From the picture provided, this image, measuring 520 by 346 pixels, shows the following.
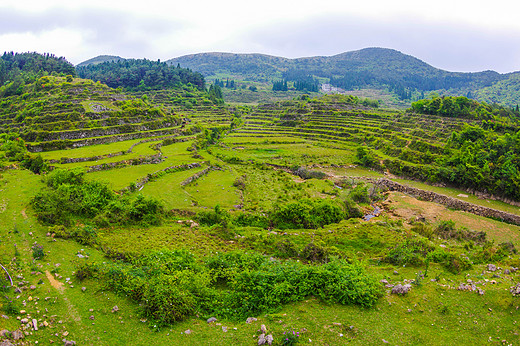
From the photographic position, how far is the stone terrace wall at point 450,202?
2570cm

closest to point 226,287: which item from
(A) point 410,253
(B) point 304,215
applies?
(A) point 410,253

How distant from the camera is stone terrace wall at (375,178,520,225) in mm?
25703

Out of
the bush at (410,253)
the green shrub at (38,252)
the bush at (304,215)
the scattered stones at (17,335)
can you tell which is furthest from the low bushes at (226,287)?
the bush at (304,215)

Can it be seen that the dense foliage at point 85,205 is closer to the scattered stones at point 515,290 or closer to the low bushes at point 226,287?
the low bushes at point 226,287

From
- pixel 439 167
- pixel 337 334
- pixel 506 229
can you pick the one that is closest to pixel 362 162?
pixel 439 167

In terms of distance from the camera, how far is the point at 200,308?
9.98 meters

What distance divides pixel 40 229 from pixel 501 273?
20.9m

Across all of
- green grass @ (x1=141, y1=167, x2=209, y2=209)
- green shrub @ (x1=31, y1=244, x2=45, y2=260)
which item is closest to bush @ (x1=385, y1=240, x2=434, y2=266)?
green grass @ (x1=141, y1=167, x2=209, y2=209)

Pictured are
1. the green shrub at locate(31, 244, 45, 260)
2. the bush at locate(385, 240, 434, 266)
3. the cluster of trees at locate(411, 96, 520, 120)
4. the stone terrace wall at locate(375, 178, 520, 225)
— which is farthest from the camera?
the cluster of trees at locate(411, 96, 520, 120)

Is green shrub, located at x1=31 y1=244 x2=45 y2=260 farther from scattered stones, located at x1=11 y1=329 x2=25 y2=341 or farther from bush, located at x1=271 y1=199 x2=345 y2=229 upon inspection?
bush, located at x1=271 y1=199 x2=345 y2=229

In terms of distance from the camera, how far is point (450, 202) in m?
29.3

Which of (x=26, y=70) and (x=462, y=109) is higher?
(x=26, y=70)

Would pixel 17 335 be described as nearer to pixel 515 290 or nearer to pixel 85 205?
pixel 85 205

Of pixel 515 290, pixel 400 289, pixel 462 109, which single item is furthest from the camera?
pixel 462 109
